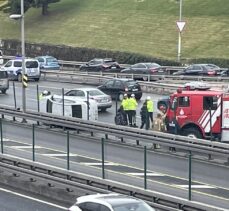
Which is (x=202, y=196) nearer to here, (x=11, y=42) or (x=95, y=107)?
(x=95, y=107)

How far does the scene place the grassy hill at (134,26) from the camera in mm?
69438

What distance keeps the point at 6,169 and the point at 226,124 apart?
945cm

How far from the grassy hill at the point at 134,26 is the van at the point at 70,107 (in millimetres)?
29865

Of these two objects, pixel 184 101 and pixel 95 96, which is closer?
pixel 184 101

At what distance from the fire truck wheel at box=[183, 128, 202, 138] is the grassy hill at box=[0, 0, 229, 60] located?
117 feet

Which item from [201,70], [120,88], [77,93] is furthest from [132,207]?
[201,70]

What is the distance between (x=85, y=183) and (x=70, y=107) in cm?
1545

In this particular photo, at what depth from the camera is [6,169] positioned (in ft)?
77.6

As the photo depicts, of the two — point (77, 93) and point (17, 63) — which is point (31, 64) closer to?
point (17, 63)

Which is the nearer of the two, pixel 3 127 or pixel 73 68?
pixel 3 127

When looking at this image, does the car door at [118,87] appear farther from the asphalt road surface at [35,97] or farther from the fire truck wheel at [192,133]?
the fire truck wheel at [192,133]

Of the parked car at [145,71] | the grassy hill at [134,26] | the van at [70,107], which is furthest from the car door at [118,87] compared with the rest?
the grassy hill at [134,26]

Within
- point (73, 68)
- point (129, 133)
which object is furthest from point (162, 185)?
point (73, 68)

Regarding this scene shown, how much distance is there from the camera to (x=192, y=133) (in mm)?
29719
